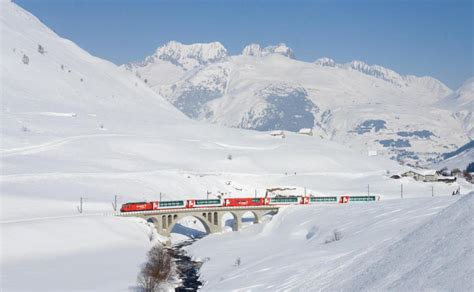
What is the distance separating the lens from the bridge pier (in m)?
129

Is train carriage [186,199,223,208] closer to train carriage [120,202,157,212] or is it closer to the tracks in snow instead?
train carriage [120,202,157,212]

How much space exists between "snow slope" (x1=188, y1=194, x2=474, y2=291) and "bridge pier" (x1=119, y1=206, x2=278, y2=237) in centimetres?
651

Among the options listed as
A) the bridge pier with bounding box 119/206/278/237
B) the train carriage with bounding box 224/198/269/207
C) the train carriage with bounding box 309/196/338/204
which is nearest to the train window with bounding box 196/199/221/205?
the train carriage with bounding box 224/198/269/207

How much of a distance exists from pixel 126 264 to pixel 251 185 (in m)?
104

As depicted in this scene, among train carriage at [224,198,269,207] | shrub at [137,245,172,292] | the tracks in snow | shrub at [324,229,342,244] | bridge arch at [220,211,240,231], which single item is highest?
the tracks in snow

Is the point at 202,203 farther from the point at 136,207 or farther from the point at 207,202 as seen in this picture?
the point at 136,207

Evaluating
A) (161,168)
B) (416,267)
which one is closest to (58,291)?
(416,267)

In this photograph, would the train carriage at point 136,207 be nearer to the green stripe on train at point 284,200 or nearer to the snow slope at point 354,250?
the snow slope at point 354,250

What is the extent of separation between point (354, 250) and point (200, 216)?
75.9 meters

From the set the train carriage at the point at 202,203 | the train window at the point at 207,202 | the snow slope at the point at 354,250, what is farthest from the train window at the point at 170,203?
the snow slope at the point at 354,250

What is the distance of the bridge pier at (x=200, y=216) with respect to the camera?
128875 millimetres

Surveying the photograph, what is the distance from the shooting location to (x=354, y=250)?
2552 inches

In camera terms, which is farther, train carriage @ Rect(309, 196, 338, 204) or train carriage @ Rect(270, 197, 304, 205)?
train carriage @ Rect(309, 196, 338, 204)

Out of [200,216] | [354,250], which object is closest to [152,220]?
[200,216]
